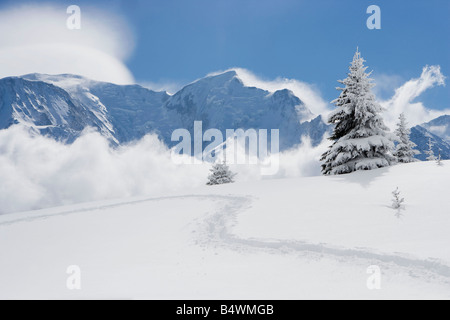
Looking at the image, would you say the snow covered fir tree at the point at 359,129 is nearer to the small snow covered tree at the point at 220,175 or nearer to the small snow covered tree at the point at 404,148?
the small snow covered tree at the point at 404,148

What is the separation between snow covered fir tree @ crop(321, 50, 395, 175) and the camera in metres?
19.7

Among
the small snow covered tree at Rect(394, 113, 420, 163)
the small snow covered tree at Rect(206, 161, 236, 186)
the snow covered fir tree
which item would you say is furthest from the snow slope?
the small snow covered tree at Rect(206, 161, 236, 186)

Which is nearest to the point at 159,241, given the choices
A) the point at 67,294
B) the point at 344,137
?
the point at 67,294

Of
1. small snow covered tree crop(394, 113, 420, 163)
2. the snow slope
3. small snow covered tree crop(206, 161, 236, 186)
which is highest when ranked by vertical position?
small snow covered tree crop(394, 113, 420, 163)

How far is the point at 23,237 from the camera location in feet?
43.8

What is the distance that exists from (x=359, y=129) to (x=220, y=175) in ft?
66.7

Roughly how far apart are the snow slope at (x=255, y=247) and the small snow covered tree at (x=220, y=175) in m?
20.2

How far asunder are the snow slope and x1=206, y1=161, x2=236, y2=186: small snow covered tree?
20190 mm

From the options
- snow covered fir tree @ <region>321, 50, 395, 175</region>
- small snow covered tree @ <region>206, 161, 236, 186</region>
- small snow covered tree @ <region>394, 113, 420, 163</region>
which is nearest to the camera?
snow covered fir tree @ <region>321, 50, 395, 175</region>

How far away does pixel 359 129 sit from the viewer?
2041 centimetres

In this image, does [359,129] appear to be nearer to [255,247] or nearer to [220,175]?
[255,247]

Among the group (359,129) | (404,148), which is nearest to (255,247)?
(359,129)

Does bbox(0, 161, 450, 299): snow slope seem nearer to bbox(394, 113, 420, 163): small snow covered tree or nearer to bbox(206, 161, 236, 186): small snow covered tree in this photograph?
bbox(394, 113, 420, 163): small snow covered tree
